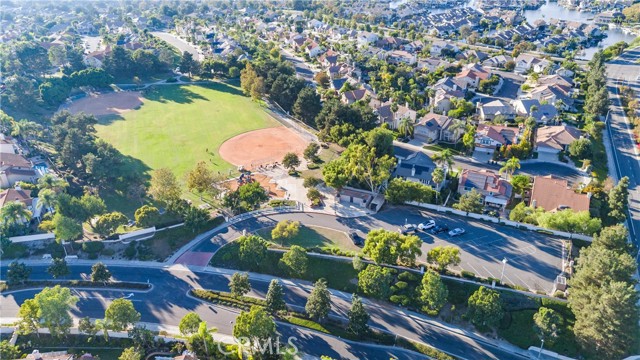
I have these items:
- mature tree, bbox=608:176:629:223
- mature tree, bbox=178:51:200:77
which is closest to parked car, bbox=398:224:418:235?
mature tree, bbox=608:176:629:223

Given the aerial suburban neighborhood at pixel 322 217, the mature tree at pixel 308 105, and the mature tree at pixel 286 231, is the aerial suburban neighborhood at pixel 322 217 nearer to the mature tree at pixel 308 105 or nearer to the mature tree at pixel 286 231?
the mature tree at pixel 286 231

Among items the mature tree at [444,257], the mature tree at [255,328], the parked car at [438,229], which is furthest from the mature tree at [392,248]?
the mature tree at [255,328]

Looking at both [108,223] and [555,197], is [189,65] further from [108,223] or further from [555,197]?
[555,197]

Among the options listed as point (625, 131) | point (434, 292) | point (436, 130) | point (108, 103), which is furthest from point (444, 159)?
point (108, 103)

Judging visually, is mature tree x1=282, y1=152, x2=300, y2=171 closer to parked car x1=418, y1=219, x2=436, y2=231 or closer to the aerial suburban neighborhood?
the aerial suburban neighborhood

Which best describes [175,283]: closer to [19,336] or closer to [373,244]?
[19,336]

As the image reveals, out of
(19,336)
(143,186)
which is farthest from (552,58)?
(19,336)
